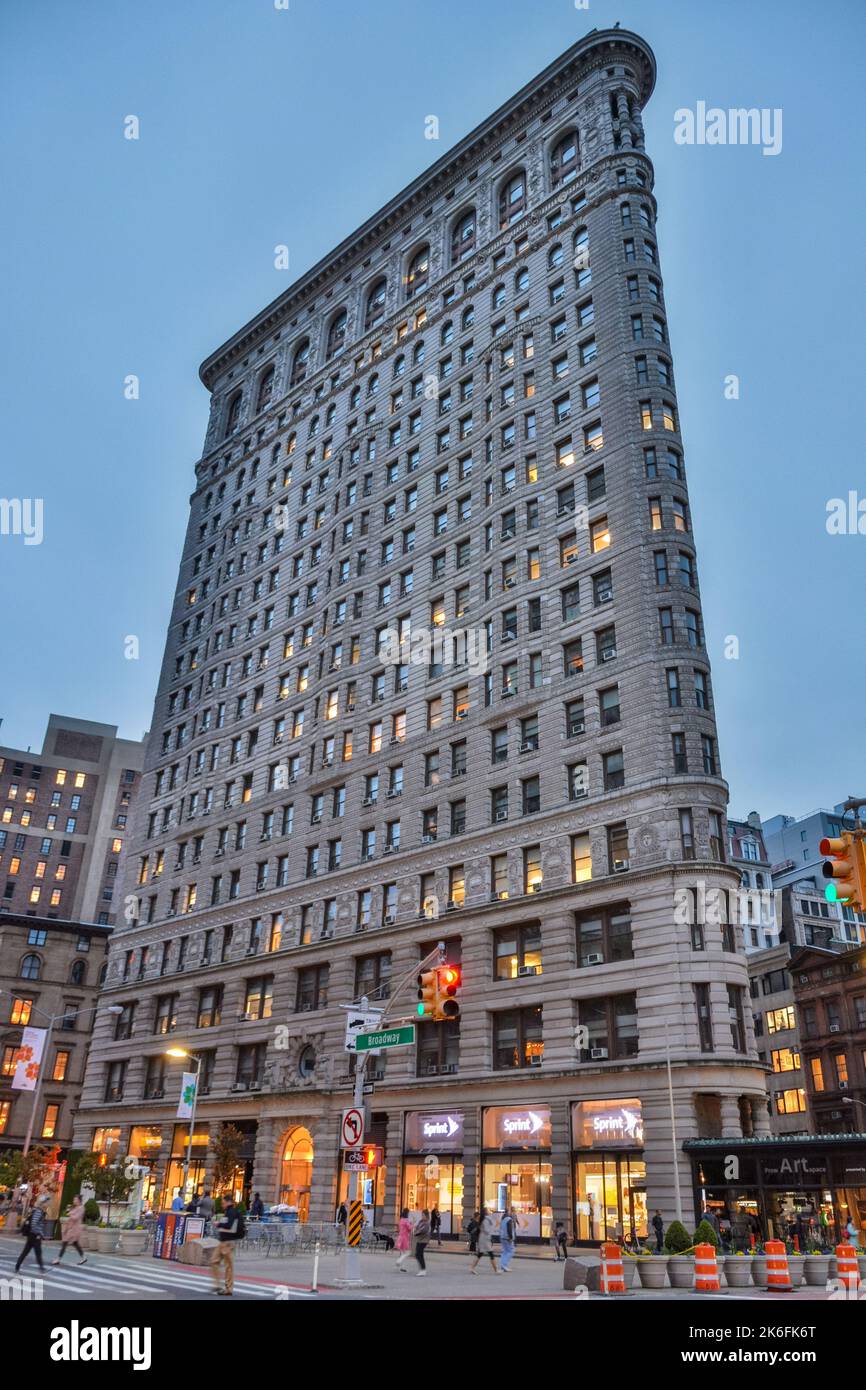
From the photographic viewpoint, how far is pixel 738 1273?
84.5ft

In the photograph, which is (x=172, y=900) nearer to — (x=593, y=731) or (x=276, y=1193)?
(x=276, y=1193)

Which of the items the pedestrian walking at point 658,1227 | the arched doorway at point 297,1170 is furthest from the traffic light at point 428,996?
the arched doorway at point 297,1170

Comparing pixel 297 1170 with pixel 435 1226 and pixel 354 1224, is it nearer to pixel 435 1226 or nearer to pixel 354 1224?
pixel 435 1226

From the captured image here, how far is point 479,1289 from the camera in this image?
23.9 m

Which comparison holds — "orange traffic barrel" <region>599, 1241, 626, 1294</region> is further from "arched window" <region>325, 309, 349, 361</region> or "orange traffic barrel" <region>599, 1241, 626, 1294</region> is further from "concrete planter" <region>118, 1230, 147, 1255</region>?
"arched window" <region>325, 309, 349, 361</region>

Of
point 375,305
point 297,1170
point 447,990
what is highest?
point 375,305

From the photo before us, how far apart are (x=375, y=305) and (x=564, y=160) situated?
1871cm

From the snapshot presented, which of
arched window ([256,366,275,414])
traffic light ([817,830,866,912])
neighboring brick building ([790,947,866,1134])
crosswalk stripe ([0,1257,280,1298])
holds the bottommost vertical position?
crosswalk stripe ([0,1257,280,1298])

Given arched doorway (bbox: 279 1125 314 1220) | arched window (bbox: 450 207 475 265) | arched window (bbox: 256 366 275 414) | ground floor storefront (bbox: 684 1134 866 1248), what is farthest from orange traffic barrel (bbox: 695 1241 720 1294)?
arched window (bbox: 256 366 275 414)

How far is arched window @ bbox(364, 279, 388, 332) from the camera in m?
77.6

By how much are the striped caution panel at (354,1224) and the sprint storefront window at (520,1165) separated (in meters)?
18.8

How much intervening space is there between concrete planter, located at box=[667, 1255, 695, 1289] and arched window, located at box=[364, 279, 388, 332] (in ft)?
217

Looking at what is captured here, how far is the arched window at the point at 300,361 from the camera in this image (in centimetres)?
8506

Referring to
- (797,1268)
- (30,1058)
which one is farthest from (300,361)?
(797,1268)
